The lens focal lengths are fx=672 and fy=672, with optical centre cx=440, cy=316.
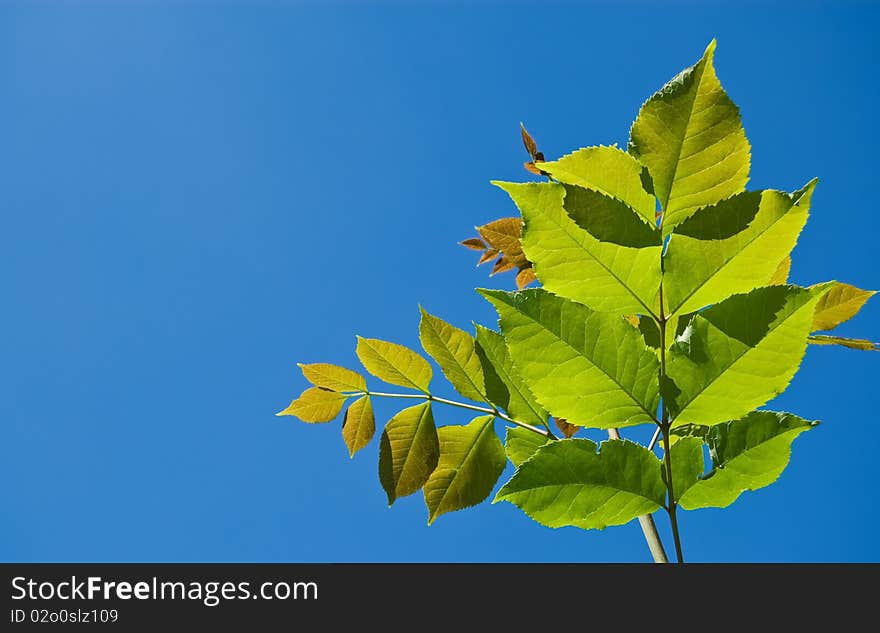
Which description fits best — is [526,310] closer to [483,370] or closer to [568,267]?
[568,267]

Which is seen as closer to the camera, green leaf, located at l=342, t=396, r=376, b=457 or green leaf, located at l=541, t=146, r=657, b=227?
green leaf, located at l=541, t=146, r=657, b=227

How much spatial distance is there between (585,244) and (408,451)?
0.54 m

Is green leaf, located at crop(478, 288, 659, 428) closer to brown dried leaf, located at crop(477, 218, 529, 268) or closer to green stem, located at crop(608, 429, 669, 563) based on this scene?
green stem, located at crop(608, 429, 669, 563)

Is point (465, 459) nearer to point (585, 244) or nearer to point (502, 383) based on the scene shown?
point (502, 383)

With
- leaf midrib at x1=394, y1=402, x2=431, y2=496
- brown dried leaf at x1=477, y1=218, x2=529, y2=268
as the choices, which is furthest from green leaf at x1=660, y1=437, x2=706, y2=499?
brown dried leaf at x1=477, y1=218, x2=529, y2=268

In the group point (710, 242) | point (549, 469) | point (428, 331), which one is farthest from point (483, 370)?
point (710, 242)

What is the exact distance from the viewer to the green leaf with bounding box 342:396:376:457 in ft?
4.16

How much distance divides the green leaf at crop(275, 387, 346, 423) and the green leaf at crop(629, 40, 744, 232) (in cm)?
80

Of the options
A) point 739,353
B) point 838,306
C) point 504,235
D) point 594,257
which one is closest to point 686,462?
point 739,353

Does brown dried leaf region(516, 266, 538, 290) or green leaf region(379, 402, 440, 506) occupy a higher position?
brown dried leaf region(516, 266, 538, 290)

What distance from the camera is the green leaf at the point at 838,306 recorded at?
3.48 ft

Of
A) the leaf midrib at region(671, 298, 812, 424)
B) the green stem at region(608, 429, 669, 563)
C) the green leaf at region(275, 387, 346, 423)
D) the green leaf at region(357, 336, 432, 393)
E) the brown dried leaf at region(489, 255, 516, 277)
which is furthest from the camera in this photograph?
the brown dried leaf at region(489, 255, 516, 277)

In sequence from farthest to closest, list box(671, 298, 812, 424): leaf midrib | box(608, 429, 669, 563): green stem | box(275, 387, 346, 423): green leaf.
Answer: box(275, 387, 346, 423): green leaf → box(608, 429, 669, 563): green stem → box(671, 298, 812, 424): leaf midrib
